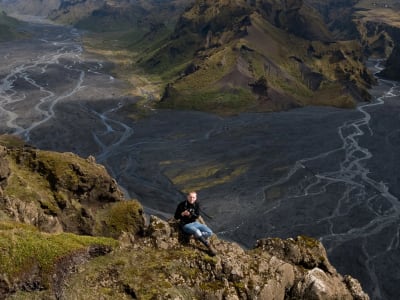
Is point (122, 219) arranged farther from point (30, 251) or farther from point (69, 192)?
point (30, 251)

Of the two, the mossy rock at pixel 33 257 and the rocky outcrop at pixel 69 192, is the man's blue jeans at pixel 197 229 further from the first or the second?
Answer: the rocky outcrop at pixel 69 192

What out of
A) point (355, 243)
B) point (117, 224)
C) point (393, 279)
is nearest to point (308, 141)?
point (355, 243)

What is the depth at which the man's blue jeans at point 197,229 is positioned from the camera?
1081 inches

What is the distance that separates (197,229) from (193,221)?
30.5 inches

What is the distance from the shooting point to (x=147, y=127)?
655 feet

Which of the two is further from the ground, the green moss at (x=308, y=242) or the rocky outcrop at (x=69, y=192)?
the green moss at (x=308, y=242)

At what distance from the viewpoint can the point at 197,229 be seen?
2755 cm

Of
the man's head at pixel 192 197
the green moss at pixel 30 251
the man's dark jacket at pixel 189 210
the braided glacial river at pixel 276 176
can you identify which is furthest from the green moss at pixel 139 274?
the braided glacial river at pixel 276 176

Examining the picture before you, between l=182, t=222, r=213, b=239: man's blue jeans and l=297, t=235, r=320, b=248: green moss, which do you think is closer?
l=182, t=222, r=213, b=239: man's blue jeans

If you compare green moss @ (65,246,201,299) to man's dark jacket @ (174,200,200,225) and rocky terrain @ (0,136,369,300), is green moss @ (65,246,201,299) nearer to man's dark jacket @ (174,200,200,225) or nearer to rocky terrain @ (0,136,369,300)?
rocky terrain @ (0,136,369,300)

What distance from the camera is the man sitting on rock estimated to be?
1073 inches

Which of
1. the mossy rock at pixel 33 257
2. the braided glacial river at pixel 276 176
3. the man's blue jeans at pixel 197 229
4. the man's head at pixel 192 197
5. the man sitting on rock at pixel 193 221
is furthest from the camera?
the braided glacial river at pixel 276 176

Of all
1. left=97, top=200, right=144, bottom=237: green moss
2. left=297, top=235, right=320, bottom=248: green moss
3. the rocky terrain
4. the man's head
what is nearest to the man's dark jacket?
the man's head

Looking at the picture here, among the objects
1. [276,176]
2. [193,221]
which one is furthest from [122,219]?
[276,176]
